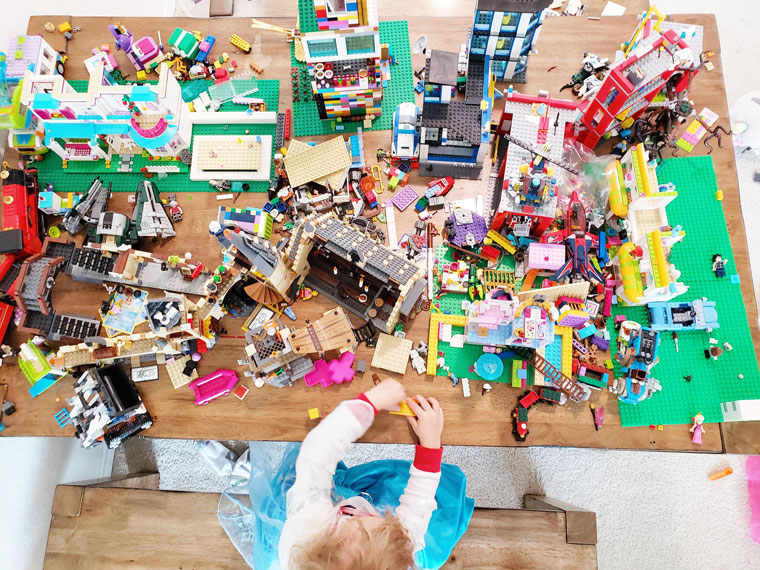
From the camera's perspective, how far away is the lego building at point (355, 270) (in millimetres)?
2328

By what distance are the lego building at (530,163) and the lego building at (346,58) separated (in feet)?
2.47

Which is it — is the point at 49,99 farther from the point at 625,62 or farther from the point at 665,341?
the point at 665,341

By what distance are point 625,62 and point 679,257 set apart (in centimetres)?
107

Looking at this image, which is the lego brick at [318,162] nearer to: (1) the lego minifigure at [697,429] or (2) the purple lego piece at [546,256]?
(2) the purple lego piece at [546,256]

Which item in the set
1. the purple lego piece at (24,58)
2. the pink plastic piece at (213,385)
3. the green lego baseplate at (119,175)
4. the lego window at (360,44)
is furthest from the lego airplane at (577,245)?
the purple lego piece at (24,58)

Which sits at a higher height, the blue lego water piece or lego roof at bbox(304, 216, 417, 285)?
lego roof at bbox(304, 216, 417, 285)

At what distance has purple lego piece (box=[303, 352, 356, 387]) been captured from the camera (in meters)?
2.39

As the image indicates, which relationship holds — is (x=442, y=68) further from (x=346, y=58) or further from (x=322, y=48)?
(x=322, y=48)

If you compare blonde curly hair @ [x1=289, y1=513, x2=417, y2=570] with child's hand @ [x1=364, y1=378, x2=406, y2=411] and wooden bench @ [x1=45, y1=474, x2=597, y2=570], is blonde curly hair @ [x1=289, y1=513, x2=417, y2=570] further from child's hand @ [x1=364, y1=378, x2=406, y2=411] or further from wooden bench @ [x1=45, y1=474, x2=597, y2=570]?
wooden bench @ [x1=45, y1=474, x2=597, y2=570]

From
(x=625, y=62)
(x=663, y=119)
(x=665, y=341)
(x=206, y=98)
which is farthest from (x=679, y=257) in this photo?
(x=206, y=98)

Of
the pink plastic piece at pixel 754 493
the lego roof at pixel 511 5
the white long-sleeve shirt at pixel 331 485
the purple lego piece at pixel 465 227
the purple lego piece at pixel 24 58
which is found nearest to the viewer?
the white long-sleeve shirt at pixel 331 485

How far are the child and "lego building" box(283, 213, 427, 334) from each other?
1.31 feet

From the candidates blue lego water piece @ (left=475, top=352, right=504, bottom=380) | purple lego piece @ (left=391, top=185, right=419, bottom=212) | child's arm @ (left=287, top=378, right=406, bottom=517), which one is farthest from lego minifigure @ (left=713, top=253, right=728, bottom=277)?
child's arm @ (left=287, top=378, right=406, bottom=517)

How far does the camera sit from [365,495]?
2348 mm
